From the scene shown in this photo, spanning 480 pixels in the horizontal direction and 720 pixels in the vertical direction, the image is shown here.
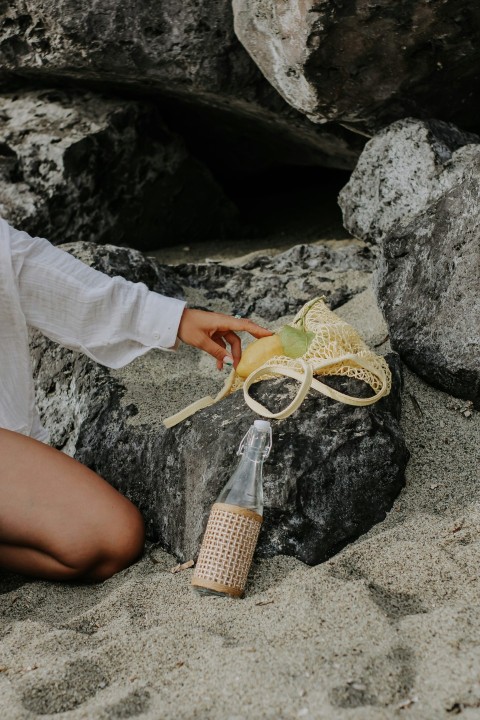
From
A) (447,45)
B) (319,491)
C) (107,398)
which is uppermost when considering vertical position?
(447,45)

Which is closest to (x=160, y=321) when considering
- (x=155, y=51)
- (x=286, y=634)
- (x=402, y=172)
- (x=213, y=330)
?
(x=213, y=330)

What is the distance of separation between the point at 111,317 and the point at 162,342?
7.3 inches

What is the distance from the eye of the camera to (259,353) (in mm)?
2547

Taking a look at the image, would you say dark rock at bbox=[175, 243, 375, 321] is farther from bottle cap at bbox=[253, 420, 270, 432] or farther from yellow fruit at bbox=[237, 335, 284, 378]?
bottle cap at bbox=[253, 420, 270, 432]

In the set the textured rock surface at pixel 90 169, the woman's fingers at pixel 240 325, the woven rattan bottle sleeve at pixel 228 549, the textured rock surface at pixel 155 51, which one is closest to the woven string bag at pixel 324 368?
the woman's fingers at pixel 240 325

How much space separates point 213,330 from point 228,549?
728mm

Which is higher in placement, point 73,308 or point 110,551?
point 73,308

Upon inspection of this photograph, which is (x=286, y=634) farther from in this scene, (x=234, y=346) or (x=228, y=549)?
(x=234, y=346)

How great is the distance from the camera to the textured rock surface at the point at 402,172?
10.4 ft

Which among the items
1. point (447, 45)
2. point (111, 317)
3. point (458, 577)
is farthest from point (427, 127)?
point (458, 577)

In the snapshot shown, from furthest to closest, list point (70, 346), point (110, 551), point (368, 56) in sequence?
point (368, 56) → point (70, 346) → point (110, 551)

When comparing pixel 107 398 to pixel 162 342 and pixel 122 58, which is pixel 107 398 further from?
pixel 122 58

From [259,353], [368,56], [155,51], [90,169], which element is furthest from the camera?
[90,169]

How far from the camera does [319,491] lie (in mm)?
2342
